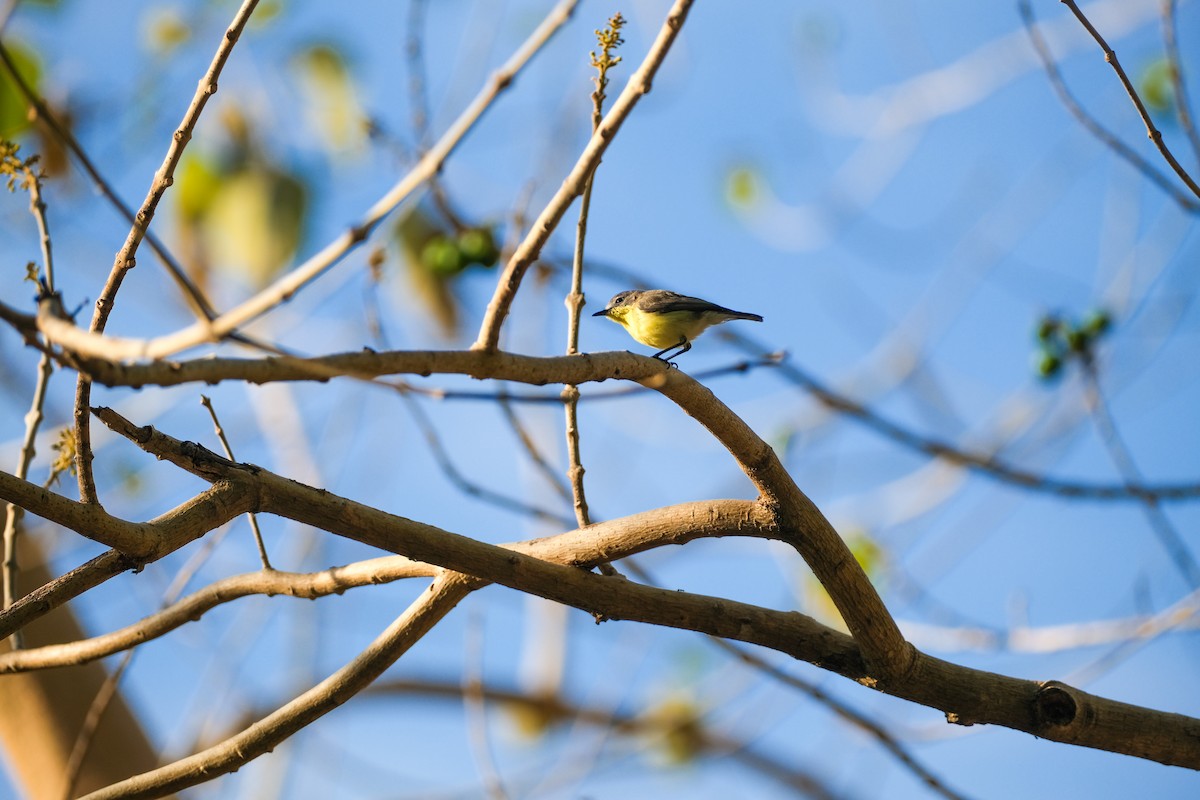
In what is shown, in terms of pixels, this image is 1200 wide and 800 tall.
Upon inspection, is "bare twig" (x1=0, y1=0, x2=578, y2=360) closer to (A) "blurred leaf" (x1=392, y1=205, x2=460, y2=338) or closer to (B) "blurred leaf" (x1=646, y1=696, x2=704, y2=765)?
(B) "blurred leaf" (x1=646, y1=696, x2=704, y2=765)

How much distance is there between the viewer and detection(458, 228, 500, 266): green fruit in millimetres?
5582

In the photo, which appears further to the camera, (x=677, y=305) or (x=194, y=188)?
(x=194, y=188)

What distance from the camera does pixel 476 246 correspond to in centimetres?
557

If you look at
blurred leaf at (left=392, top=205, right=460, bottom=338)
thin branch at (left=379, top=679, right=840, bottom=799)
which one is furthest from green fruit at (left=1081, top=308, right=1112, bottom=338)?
blurred leaf at (left=392, top=205, right=460, bottom=338)

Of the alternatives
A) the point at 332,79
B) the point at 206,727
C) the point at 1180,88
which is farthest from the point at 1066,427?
the point at 332,79

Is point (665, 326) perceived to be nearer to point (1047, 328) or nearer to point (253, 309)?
point (1047, 328)

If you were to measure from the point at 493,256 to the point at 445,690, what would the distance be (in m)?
2.91

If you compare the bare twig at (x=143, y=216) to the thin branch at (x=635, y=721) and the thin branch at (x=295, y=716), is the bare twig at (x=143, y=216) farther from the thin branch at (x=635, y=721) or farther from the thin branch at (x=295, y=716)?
the thin branch at (x=635, y=721)

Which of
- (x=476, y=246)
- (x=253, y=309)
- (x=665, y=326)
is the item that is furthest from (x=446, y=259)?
(x=253, y=309)

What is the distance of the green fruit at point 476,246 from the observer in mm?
5582

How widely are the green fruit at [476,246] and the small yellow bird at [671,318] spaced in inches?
38.3

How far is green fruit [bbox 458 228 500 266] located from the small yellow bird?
973 millimetres

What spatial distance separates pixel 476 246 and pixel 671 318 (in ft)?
4.40

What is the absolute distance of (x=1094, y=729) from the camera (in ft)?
9.50
